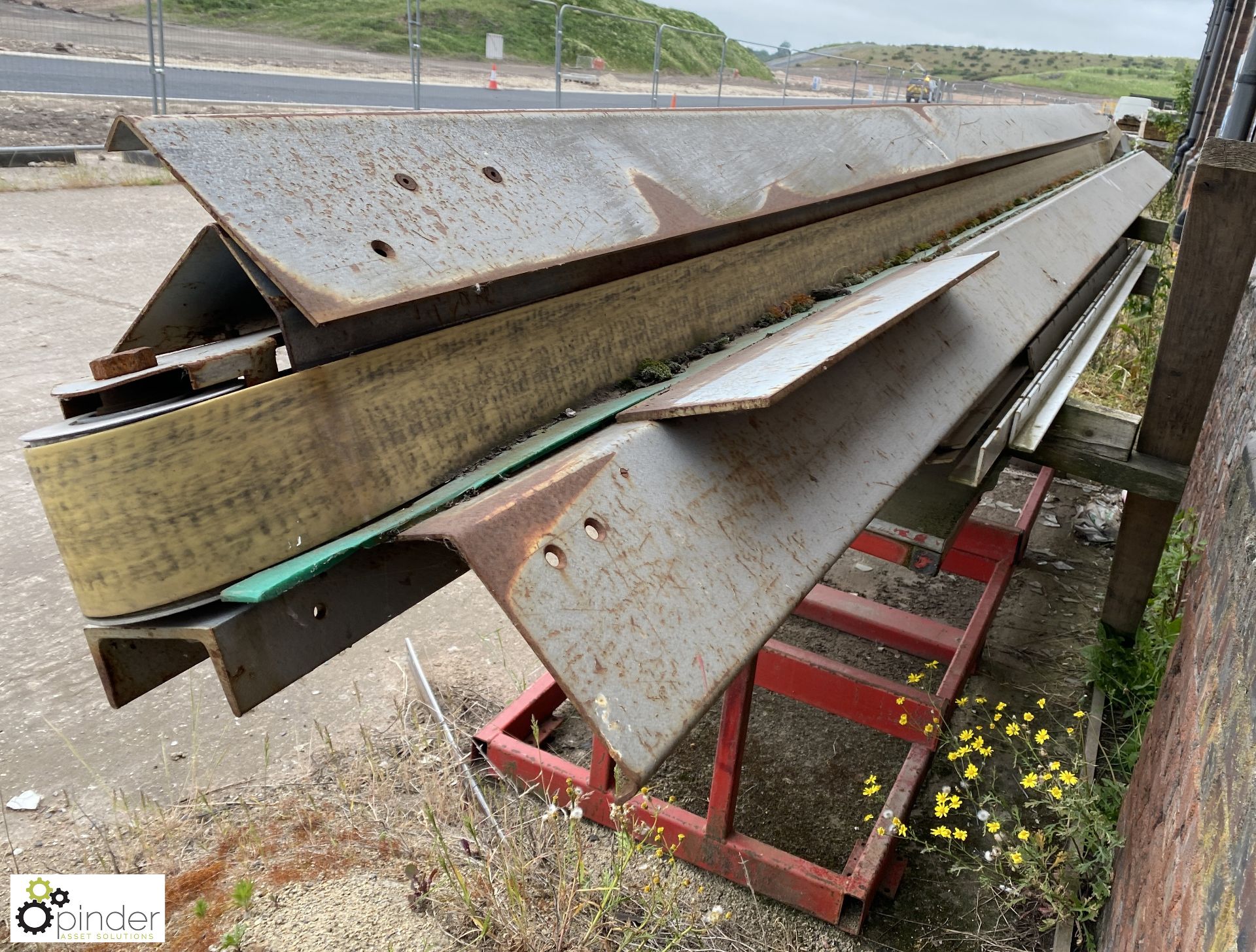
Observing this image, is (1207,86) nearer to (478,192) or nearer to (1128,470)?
(1128,470)

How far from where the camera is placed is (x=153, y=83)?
29.7ft

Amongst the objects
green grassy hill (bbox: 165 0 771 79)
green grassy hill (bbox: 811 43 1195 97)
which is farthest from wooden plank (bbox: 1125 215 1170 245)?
green grassy hill (bbox: 811 43 1195 97)

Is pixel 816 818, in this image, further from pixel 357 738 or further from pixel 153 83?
pixel 153 83

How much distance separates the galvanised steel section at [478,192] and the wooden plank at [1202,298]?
4.43 feet

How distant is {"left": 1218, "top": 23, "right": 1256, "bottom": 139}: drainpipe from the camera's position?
30.3 ft

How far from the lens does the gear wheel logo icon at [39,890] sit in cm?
209

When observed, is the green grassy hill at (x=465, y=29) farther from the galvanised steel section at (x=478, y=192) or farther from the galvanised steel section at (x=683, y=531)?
the galvanised steel section at (x=683, y=531)

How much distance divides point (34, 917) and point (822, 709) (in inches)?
92.0

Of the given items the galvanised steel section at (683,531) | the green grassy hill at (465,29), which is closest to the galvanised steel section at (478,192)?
the galvanised steel section at (683,531)

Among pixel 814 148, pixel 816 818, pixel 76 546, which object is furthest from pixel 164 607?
pixel 816 818

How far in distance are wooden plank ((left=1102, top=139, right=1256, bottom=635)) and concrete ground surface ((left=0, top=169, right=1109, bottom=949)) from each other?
1.27 m

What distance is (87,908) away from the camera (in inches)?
83.2

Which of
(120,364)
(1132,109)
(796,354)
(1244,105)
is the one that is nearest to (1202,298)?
(796,354)

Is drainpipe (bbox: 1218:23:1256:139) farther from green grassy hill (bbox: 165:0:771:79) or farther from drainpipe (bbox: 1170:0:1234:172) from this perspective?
green grassy hill (bbox: 165:0:771:79)
